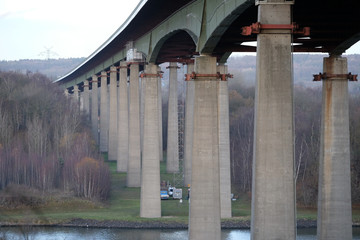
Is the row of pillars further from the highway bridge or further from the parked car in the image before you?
the parked car

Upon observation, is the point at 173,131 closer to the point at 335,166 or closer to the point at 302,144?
the point at 302,144

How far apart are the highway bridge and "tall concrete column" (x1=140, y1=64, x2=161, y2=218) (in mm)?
64

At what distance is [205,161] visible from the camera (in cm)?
3219

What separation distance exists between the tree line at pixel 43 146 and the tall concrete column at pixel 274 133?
107 ft

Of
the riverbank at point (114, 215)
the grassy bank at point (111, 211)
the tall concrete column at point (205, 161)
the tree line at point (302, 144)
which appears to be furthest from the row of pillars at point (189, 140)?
the tree line at point (302, 144)

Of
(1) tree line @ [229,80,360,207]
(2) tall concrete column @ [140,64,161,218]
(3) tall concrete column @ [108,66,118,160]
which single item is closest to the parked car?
(1) tree line @ [229,80,360,207]

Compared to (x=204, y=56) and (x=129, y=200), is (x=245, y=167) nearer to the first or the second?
(x=129, y=200)

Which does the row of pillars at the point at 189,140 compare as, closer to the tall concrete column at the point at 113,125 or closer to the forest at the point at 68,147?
the tall concrete column at the point at 113,125

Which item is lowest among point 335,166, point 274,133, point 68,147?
point 335,166

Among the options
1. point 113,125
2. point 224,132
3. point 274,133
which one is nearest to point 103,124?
point 113,125

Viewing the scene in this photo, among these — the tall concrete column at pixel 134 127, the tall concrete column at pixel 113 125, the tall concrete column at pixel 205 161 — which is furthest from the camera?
the tall concrete column at pixel 113 125

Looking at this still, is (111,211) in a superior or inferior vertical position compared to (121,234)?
superior

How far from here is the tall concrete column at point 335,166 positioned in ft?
100

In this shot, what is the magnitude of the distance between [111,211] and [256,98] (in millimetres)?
30764
